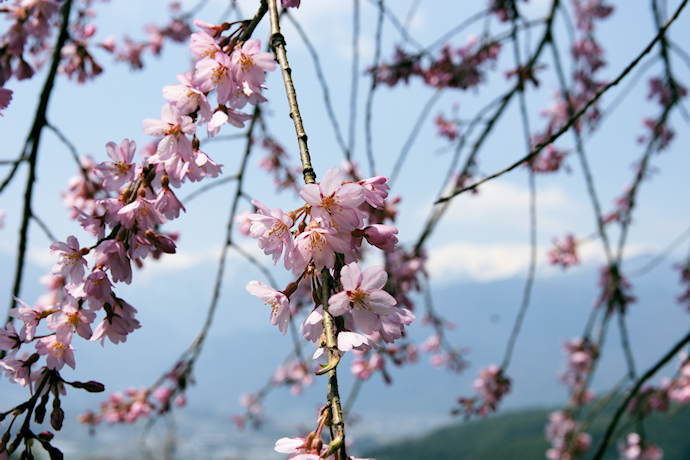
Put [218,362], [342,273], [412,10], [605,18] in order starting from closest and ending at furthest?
[342,273] < [412,10] < [605,18] < [218,362]

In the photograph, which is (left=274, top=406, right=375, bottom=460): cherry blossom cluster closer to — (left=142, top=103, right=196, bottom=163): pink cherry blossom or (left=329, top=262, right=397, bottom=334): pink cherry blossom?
(left=329, top=262, right=397, bottom=334): pink cherry blossom

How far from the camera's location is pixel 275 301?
2.08 ft

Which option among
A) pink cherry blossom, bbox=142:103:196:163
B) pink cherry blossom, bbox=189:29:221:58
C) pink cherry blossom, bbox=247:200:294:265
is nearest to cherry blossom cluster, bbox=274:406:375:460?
pink cherry blossom, bbox=247:200:294:265

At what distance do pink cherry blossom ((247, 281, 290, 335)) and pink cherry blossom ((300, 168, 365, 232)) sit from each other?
126 millimetres

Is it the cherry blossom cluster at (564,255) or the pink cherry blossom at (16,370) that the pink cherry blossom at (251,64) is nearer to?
the pink cherry blossom at (16,370)

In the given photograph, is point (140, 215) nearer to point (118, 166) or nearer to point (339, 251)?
point (118, 166)

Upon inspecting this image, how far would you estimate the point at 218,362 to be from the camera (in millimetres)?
146250

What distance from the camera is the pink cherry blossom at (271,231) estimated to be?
0.58 m

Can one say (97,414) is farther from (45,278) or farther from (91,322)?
(91,322)

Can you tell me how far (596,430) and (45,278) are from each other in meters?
41.6

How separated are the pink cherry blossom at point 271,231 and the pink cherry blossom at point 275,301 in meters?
0.04

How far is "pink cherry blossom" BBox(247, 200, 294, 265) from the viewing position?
58 centimetres

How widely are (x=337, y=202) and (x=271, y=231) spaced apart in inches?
3.9

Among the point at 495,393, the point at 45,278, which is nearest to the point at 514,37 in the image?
the point at 495,393
